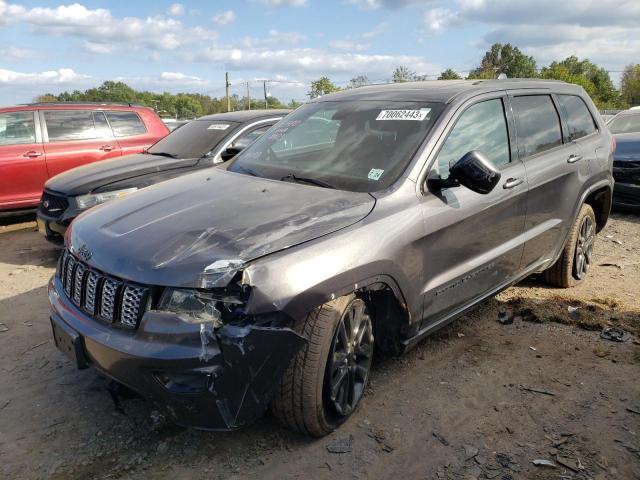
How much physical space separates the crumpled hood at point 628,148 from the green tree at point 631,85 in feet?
234

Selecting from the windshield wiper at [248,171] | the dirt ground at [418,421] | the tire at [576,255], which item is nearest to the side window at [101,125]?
the dirt ground at [418,421]

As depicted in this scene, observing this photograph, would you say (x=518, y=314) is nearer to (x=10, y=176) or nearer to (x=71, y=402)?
(x=71, y=402)

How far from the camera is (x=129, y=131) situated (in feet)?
27.1

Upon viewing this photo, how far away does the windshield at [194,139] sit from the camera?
20.7 feet

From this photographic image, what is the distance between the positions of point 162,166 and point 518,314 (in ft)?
13.0

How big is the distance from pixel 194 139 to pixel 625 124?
7.59 m

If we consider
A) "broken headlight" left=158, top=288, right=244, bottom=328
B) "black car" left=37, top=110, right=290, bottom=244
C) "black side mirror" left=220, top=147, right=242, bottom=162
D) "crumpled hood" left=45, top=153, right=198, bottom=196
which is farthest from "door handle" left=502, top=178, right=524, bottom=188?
"crumpled hood" left=45, top=153, right=198, bottom=196

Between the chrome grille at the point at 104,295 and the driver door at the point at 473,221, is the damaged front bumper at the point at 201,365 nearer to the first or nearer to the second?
the chrome grille at the point at 104,295

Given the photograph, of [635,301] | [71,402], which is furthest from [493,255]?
[71,402]

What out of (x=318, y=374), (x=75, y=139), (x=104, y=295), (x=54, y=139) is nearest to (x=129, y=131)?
(x=75, y=139)

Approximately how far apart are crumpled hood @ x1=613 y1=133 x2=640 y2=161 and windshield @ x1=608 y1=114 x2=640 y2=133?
0.93 metres

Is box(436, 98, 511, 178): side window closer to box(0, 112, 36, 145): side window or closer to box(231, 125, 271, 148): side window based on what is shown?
box(231, 125, 271, 148): side window

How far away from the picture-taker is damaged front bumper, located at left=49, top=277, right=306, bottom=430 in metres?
2.23

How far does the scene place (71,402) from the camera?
124 inches
